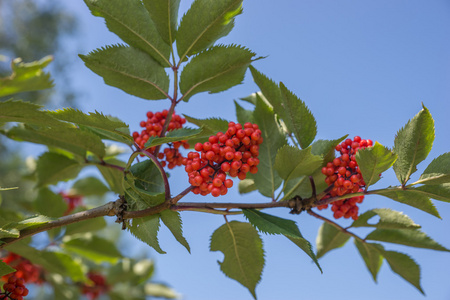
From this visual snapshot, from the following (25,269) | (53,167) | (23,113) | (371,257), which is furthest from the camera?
(25,269)

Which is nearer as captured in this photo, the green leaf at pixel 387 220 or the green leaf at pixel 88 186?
the green leaf at pixel 387 220

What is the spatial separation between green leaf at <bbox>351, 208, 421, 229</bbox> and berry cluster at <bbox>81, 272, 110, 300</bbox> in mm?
2155

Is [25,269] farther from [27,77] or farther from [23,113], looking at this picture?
[27,77]

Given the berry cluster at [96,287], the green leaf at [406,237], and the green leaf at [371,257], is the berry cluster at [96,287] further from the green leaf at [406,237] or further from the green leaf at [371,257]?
the green leaf at [406,237]

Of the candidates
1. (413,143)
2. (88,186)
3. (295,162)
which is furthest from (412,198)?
(88,186)

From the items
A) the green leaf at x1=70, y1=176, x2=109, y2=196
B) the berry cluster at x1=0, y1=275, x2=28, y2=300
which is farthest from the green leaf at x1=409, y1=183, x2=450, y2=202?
the green leaf at x1=70, y1=176, x2=109, y2=196

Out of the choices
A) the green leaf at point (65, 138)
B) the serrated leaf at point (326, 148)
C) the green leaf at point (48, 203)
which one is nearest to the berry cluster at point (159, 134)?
the green leaf at point (65, 138)

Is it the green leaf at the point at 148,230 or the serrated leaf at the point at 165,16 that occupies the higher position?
the serrated leaf at the point at 165,16

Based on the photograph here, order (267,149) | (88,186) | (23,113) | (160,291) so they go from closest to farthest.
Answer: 1. (23,113)
2. (267,149)
3. (88,186)
4. (160,291)

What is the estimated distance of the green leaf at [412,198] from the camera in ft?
4.45

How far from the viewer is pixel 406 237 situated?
1.71 m

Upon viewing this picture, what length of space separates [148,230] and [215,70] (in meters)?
0.64

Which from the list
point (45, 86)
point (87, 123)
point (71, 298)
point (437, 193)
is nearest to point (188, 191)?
point (87, 123)

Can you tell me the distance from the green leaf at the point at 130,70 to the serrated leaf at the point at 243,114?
32 cm
